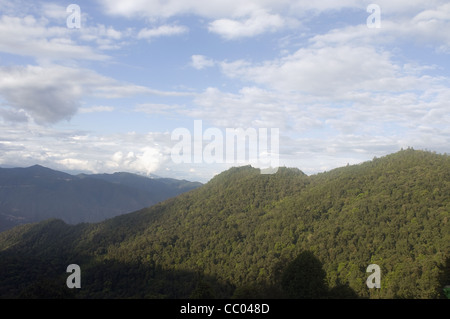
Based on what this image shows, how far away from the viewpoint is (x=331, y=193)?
378 feet

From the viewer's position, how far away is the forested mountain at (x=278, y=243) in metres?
55.9

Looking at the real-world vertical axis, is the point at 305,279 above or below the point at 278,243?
above

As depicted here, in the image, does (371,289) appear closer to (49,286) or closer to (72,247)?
(49,286)

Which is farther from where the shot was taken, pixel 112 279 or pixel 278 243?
pixel 112 279

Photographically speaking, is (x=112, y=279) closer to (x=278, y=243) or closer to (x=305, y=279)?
(x=278, y=243)

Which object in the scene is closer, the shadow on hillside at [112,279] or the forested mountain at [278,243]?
the forested mountain at [278,243]

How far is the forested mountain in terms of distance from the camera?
55.9m

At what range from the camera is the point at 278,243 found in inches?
3910

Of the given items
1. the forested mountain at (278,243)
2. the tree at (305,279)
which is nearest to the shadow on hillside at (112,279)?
the forested mountain at (278,243)

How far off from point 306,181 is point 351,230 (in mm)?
63079

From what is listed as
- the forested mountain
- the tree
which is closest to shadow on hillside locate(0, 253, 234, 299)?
the forested mountain

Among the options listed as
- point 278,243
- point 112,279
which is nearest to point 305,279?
point 278,243

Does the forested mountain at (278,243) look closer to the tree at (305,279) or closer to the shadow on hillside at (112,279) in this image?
the tree at (305,279)
